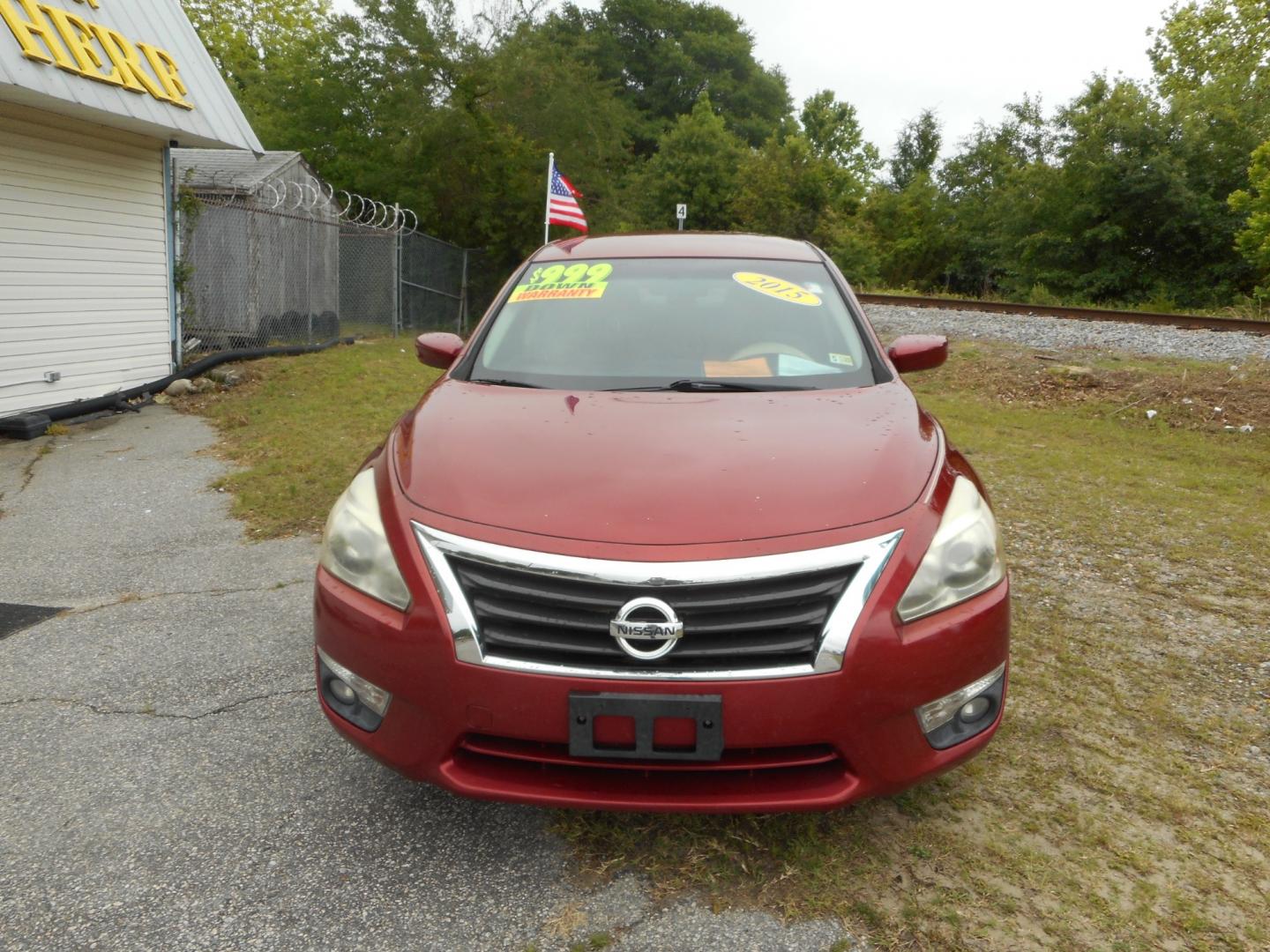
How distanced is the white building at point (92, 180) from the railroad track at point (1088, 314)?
1121cm

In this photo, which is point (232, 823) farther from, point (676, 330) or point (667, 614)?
point (676, 330)

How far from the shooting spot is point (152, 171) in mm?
9977

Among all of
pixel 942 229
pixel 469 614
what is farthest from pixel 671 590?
pixel 942 229

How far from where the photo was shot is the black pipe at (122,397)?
7.68m

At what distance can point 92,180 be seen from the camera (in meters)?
9.03

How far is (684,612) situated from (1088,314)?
551 inches

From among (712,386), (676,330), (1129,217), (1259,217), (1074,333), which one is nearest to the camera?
(712,386)

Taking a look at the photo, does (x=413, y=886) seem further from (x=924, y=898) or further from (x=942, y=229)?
(x=942, y=229)

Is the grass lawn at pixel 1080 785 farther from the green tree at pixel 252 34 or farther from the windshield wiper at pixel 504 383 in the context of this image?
the green tree at pixel 252 34

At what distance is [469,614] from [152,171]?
997 cm

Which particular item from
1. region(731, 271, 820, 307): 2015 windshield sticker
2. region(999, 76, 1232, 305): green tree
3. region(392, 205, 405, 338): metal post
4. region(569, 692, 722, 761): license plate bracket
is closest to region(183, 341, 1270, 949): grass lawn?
region(569, 692, 722, 761): license plate bracket

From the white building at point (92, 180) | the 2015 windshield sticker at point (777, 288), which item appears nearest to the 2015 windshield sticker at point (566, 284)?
the 2015 windshield sticker at point (777, 288)

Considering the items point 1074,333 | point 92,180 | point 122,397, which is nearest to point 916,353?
point 122,397

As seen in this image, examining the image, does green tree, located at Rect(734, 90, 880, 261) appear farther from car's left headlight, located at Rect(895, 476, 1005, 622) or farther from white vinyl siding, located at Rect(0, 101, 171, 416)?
car's left headlight, located at Rect(895, 476, 1005, 622)
